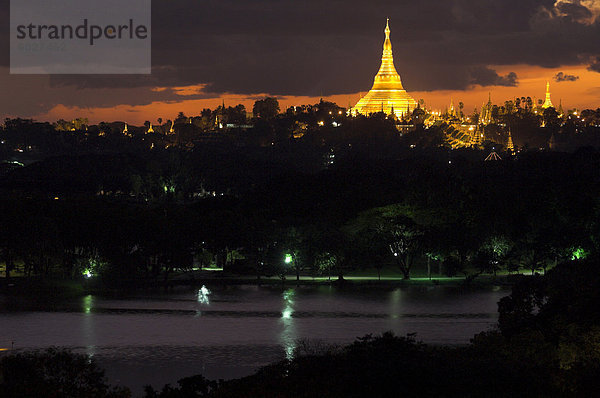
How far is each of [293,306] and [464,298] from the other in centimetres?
938

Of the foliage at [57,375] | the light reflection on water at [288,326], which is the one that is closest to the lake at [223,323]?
the light reflection on water at [288,326]

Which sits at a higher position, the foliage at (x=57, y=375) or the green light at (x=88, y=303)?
the green light at (x=88, y=303)

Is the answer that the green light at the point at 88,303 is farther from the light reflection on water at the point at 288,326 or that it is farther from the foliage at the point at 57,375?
the foliage at the point at 57,375

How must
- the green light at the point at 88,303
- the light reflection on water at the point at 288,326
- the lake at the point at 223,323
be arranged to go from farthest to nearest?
the green light at the point at 88,303 < the light reflection on water at the point at 288,326 < the lake at the point at 223,323

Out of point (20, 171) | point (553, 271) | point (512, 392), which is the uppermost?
point (20, 171)

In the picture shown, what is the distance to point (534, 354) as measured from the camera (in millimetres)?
36938

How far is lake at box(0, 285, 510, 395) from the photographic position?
46781 mm

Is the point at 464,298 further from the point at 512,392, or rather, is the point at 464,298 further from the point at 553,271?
the point at 512,392

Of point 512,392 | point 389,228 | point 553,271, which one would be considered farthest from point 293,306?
point 512,392

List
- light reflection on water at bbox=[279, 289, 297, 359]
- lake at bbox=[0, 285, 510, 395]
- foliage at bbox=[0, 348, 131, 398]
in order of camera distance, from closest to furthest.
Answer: foliage at bbox=[0, 348, 131, 398]
lake at bbox=[0, 285, 510, 395]
light reflection on water at bbox=[279, 289, 297, 359]

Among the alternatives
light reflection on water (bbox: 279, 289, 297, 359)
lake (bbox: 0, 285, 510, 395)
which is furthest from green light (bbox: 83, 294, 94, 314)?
light reflection on water (bbox: 279, 289, 297, 359)

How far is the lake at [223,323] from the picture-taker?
153 feet

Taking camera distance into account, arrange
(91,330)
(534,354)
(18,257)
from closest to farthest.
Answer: (534,354)
(91,330)
(18,257)

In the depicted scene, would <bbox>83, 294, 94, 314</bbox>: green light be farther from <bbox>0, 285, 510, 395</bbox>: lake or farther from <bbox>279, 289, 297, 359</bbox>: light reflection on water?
<bbox>279, 289, 297, 359</bbox>: light reflection on water
